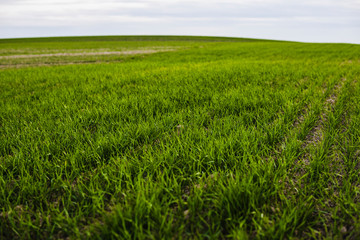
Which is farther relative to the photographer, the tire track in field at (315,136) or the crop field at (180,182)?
the tire track in field at (315,136)

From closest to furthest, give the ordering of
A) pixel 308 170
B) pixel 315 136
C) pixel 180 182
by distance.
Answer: pixel 180 182 → pixel 308 170 → pixel 315 136

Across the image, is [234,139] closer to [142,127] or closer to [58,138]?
[142,127]

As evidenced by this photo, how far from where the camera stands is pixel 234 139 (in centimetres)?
278

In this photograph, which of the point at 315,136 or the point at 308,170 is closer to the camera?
the point at 308,170

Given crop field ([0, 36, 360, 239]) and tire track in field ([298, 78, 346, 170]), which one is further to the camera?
tire track in field ([298, 78, 346, 170])

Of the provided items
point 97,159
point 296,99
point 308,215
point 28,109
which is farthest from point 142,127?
point 296,99

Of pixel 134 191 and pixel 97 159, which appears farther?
pixel 97 159

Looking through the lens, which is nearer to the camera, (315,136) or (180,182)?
(180,182)

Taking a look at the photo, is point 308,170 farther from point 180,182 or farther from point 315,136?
point 180,182

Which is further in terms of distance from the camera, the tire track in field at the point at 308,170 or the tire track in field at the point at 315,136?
the tire track in field at the point at 315,136

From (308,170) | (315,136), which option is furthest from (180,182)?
(315,136)

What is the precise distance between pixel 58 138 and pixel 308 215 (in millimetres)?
2899

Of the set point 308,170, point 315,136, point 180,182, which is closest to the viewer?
point 180,182

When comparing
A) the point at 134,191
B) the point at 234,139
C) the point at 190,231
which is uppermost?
the point at 234,139
